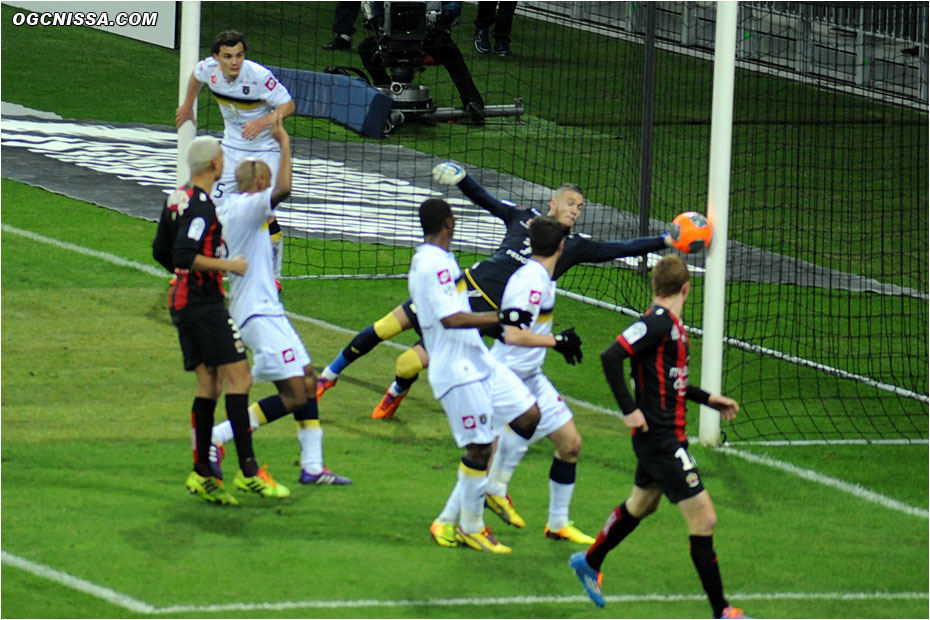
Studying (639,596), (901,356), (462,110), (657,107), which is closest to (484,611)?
(639,596)

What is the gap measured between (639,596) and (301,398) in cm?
251

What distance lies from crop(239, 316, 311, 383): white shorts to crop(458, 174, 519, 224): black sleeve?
5.41ft

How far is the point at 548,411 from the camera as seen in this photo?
834cm

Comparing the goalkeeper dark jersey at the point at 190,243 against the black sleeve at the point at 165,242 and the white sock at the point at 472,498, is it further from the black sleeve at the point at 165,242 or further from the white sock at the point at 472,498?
the white sock at the point at 472,498

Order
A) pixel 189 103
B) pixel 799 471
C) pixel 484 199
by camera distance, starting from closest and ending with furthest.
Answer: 1. pixel 484 199
2. pixel 799 471
3. pixel 189 103

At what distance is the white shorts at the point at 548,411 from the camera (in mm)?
8289

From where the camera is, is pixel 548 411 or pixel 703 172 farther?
pixel 703 172

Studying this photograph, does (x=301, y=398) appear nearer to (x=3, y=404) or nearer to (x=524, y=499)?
(x=524, y=499)

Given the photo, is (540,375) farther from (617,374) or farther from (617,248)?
(617,374)

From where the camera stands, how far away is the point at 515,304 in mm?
7906

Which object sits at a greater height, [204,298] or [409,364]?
[204,298]

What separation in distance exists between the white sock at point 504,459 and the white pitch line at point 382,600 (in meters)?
1.25

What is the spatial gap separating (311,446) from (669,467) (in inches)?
109

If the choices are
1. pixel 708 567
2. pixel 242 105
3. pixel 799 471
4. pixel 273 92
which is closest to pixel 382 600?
pixel 708 567
